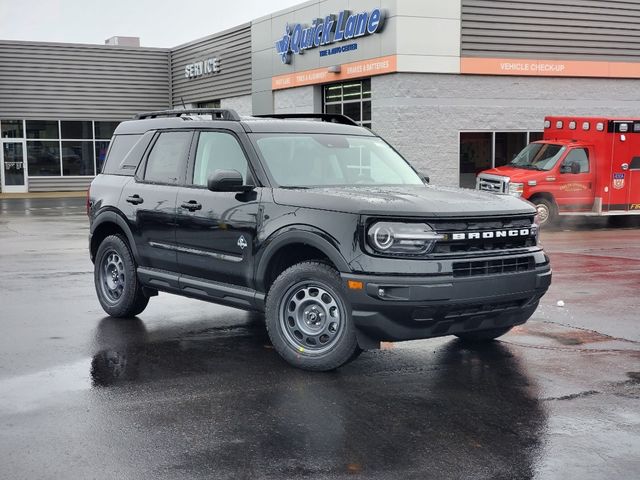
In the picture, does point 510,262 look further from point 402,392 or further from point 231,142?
point 231,142

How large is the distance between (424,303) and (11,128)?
36375mm

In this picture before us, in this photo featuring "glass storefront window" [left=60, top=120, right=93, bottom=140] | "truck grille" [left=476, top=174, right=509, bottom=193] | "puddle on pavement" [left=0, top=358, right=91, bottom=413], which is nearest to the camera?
"puddle on pavement" [left=0, top=358, right=91, bottom=413]

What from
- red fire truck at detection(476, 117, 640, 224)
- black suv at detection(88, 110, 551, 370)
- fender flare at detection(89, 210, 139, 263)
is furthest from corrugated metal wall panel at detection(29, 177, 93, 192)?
black suv at detection(88, 110, 551, 370)

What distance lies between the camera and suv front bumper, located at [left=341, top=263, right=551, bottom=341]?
5738 millimetres

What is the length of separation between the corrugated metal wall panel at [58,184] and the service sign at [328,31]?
46.7ft

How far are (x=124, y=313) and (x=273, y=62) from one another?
926 inches

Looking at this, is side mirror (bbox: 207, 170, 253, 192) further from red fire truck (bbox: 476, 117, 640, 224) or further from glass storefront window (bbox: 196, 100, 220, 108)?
glass storefront window (bbox: 196, 100, 220, 108)

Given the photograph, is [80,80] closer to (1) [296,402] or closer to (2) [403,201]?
(2) [403,201]

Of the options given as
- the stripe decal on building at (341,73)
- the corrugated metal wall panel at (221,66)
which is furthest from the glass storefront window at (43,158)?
the stripe decal on building at (341,73)

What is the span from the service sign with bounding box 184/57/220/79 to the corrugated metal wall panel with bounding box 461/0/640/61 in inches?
571

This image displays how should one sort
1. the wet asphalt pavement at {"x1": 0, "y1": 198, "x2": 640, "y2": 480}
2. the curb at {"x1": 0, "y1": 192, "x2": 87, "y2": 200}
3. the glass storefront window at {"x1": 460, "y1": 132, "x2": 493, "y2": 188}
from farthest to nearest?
the curb at {"x1": 0, "y1": 192, "x2": 87, "y2": 200} → the glass storefront window at {"x1": 460, "y1": 132, "x2": 493, "y2": 188} → the wet asphalt pavement at {"x1": 0, "y1": 198, "x2": 640, "y2": 480}

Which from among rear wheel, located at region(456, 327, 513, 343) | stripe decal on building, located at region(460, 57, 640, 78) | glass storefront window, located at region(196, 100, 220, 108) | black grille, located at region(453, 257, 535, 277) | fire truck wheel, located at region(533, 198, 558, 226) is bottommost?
rear wheel, located at region(456, 327, 513, 343)

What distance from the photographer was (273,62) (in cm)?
3067

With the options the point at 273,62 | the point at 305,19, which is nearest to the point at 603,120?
the point at 305,19
